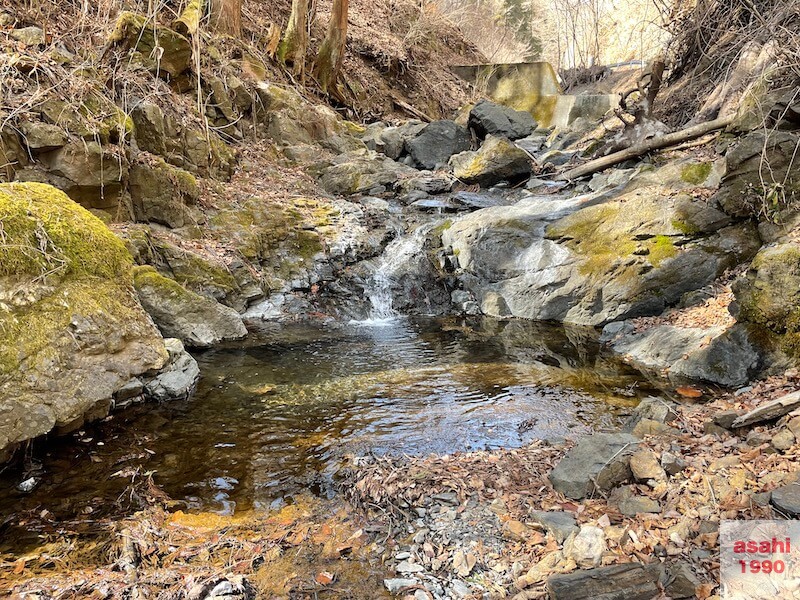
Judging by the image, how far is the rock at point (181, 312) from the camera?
6988mm

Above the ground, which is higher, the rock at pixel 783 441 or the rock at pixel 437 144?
the rock at pixel 437 144

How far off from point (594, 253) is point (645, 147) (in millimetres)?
3643

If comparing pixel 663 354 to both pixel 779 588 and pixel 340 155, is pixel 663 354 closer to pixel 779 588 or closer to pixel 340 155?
pixel 779 588

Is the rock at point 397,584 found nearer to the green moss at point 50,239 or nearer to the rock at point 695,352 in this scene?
the green moss at point 50,239

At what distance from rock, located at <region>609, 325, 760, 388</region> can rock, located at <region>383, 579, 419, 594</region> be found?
4.88m

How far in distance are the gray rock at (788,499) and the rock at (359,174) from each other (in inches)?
A: 478

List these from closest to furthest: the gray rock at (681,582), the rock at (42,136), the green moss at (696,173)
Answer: the gray rock at (681,582), the rock at (42,136), the green moss at (696,173)

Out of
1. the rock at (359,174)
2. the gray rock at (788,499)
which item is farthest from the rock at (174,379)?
the rock at (359,174)

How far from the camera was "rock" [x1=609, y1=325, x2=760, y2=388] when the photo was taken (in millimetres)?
5789

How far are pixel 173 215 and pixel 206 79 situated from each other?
4928 millimetres

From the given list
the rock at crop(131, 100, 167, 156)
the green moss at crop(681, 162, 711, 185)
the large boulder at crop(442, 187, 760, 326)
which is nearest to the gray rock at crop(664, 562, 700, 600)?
the large boulder at crop(442, 187, 760, 326)

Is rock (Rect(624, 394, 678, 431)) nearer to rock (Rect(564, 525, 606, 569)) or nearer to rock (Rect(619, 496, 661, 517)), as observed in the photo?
rock (Rect(619, 496, 661, 517))

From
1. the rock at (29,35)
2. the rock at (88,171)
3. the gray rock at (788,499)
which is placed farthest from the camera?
the rock at (29,35)

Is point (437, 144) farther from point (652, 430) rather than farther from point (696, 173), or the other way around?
point (652, 430)
